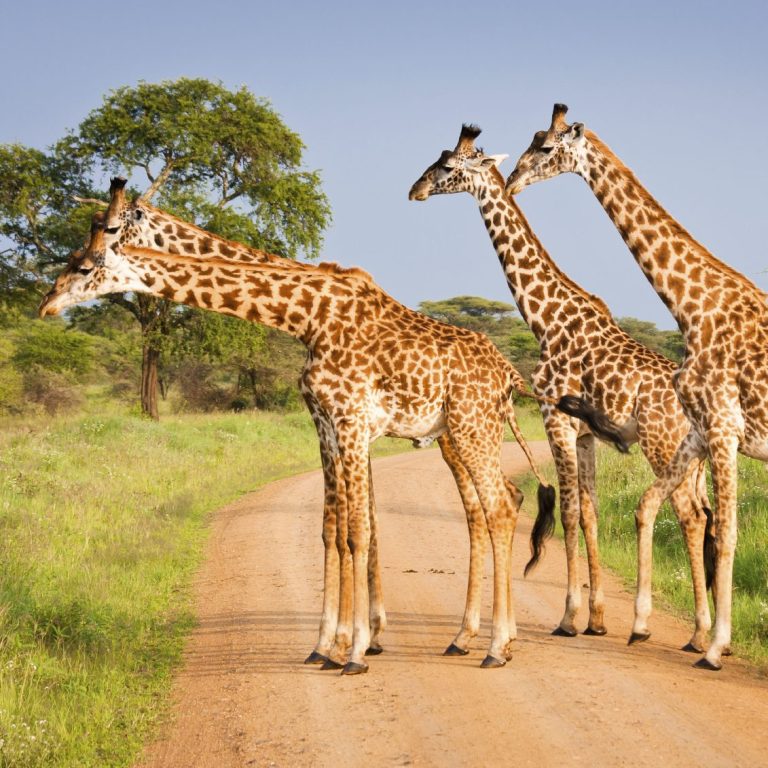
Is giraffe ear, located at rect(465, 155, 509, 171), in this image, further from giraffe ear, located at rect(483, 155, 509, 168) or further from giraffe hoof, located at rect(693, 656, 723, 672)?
giraffe hoof, located at rect(693, 656, 723, 672)

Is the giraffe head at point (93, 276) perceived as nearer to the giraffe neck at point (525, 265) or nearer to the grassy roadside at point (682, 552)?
the giraffe neck at point (525, 265)

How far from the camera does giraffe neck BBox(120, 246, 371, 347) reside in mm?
7148

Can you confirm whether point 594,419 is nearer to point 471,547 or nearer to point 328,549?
point 471,547

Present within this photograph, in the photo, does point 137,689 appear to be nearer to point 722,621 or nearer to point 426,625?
point 426,625

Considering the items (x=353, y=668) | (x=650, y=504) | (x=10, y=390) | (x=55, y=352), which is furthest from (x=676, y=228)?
(x=55, y=352)

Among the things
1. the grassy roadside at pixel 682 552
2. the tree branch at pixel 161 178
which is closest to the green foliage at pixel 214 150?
the tree branch at pixel 161 178

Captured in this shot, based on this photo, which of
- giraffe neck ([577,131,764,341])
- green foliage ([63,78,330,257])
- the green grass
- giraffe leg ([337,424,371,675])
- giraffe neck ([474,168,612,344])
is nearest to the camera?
the green grass

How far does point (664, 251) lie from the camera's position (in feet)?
24.5

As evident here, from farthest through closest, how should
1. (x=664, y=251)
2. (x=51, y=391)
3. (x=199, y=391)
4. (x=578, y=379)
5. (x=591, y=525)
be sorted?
(x=199, y=391), (x=51, y=391), (x=578, y=379), (x=591, y=525), (x=664, y=251)

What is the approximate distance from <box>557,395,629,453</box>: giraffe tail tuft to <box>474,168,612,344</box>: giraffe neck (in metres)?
1.11

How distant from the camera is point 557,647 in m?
7.16

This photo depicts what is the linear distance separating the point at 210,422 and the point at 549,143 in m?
21.4

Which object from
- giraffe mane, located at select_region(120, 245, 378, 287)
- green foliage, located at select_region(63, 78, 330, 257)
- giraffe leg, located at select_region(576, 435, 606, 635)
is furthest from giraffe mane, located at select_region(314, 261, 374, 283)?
green foliage, located at select_region(63, 78, 330, 257)

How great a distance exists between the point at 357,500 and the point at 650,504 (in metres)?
2.07
